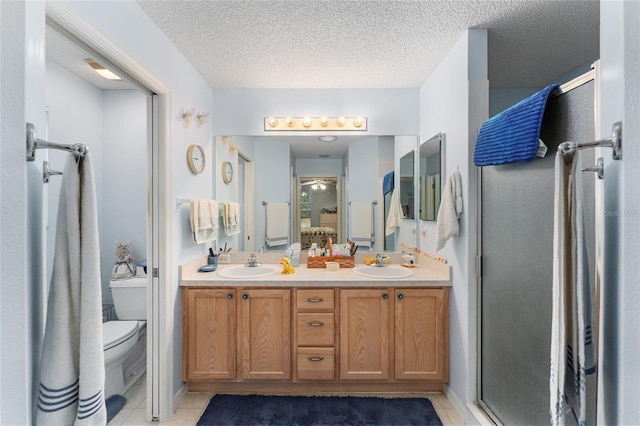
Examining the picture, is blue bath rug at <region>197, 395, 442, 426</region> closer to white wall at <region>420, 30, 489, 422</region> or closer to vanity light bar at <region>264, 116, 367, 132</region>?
white wall at <region>420, 30, 489, 422</region>

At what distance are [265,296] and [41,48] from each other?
168cm

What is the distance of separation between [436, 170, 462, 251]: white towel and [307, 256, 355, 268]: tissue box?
820 mm

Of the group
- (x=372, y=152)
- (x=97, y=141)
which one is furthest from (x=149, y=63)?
(x=372, y=152)

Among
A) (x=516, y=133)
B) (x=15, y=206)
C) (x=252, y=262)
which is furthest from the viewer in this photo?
(x=252, y=262)

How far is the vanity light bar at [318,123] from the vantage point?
2.53 meters

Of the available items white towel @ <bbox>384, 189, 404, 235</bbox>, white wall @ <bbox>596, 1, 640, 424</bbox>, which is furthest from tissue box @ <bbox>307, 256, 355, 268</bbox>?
white wall @ <bbox>596, 1, 640, 424</bbox>

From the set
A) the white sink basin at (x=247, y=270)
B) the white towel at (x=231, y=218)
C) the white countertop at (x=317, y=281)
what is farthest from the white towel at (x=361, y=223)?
the white towel at (x=231, y=218)

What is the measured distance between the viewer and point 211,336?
202cm

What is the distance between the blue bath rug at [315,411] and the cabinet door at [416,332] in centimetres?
20

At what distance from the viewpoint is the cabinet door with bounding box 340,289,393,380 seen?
2008 millimetres

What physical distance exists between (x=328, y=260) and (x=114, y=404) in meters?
1.80

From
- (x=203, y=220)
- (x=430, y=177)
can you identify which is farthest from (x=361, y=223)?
(x=203, y=220)

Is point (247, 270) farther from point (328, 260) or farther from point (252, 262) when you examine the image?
point (328, 260)

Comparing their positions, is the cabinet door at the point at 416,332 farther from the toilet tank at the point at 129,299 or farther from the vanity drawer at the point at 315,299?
the toilet tank at the point at 129,299
